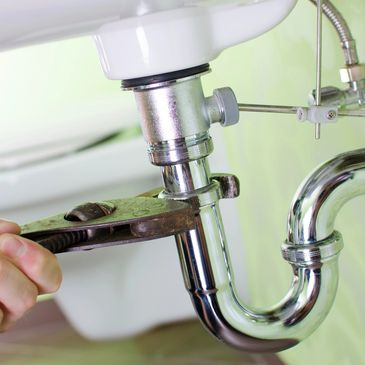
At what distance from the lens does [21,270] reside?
466 millimetres

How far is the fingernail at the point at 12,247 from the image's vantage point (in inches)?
18.2

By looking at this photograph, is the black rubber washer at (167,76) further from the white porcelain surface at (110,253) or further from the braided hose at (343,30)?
the white porcelain surface at (110,253)

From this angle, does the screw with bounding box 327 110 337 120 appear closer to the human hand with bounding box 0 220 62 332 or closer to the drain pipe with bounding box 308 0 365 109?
the drain pipe with bounding box 308 0 365 109

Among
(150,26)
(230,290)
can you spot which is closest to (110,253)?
(230,290)

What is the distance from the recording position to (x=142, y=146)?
1.08 metres

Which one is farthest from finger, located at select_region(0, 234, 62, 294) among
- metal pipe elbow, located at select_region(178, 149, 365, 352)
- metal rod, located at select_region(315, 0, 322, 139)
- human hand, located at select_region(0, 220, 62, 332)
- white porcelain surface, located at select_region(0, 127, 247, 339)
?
white porcelain surface, located at select_region(0, 127, 247, 339)

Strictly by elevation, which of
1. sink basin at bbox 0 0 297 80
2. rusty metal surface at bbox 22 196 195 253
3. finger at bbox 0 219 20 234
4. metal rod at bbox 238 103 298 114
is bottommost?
rusty metal surface at bbox 22 196 195 253

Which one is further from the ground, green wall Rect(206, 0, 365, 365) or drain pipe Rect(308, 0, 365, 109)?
drain pipe Rect(308, 0, 365, 109)

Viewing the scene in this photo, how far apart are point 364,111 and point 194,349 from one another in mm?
866

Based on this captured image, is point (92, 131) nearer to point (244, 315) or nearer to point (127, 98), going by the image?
point (127, 98)

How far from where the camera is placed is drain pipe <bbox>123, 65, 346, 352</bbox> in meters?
0.48

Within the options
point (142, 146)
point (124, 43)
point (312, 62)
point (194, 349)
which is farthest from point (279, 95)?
point (194, 349)

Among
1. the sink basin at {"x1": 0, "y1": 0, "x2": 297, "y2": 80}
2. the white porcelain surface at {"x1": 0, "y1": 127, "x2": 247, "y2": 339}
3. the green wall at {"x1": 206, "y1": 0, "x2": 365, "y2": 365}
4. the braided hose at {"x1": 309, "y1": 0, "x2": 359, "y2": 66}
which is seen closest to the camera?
the sink basin at {"x1": 0, "y1": 0, "x2": 297, "y2": 80}

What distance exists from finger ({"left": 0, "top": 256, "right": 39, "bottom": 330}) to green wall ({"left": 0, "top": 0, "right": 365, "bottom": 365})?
1.08 feet
